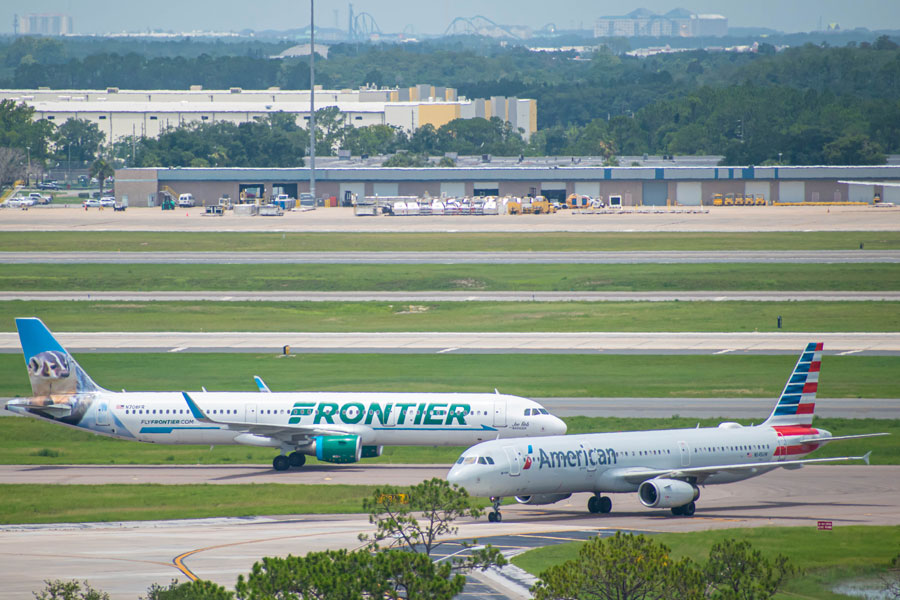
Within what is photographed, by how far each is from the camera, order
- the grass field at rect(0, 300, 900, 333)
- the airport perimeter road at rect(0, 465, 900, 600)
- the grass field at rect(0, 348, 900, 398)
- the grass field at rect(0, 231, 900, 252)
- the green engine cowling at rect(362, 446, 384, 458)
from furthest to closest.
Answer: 1. the grass field at rect(0, 231, 900, 252)
2. the grass field at rect(0, 300, 900, 333)
3. the grass field at rect(0, 348, 900, 398)
4. the green engine cowling at rect(362, 446, 384, 458)
5. the airport perimeter road at rect(0, 465, 900, 600)

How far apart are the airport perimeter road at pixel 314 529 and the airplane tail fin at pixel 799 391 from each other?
9.62ft

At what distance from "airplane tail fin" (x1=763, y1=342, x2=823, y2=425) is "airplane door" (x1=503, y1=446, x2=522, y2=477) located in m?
13.3

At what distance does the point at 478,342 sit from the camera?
89250 millimetres

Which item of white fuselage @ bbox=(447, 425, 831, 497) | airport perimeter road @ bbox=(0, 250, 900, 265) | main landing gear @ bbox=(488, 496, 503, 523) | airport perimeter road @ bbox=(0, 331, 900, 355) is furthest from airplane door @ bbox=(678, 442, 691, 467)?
airport perimeter road @ bbox=(0, 250, 900, 265)

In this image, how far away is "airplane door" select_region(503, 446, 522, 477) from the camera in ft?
150

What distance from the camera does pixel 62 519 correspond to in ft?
155

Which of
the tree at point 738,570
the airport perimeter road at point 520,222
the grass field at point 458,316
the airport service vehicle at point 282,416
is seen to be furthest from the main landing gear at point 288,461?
the airport perimeter road at point 520,222

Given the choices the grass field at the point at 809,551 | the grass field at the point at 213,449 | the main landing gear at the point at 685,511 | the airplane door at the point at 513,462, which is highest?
the airplane door at the point at 513,462

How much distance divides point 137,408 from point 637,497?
80.5 feet

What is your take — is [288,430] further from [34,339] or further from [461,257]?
[461,257]

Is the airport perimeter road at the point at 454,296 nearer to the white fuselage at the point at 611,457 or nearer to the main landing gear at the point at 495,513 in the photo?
the white fuselage at the point at 611,457

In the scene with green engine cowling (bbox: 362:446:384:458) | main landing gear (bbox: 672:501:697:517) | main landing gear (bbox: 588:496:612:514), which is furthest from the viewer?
green engine cowling (bbox: 362:446:384:458)

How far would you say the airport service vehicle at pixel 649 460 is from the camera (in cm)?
4597

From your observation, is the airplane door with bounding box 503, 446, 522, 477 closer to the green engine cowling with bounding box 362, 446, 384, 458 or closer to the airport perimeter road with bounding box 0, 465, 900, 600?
the airport perimeter road with bounding box 0, 465, 900, 600
